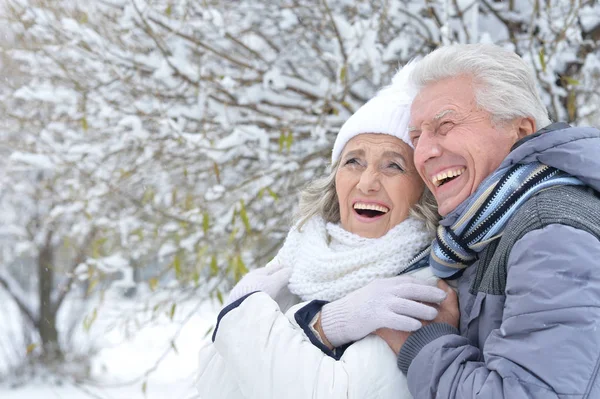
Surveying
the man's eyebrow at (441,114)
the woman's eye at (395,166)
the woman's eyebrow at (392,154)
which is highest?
the man's eyebrow at (441,114)

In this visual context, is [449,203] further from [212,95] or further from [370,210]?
[212,95]

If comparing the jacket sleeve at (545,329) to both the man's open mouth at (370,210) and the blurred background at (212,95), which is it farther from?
the blurred background at (212,95)

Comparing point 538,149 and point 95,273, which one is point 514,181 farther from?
point 95,273

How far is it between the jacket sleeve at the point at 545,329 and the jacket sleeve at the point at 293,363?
0.94ft

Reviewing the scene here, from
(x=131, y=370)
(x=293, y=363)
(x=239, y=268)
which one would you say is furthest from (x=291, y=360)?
(x=131, y=370)

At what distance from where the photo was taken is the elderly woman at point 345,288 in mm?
1645

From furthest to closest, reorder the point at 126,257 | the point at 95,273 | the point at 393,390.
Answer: the point at 126,257 → the point at 95,273 → the point at 393,390

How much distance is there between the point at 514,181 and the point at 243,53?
305 cm

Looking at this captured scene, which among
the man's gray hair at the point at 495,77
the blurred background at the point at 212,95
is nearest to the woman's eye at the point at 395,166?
the man's gray hair at the point at 495,77

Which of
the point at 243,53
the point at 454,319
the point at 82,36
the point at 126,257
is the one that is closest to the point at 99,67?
the point at 82,36

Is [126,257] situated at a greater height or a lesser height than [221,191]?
lesser

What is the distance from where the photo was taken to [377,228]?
6.63 feet

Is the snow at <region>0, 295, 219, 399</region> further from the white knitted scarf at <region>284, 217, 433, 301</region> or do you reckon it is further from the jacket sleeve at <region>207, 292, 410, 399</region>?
the jacket sleeve at <region>207, 292, 410, 399</region>

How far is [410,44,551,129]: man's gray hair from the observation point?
1.64 metres
